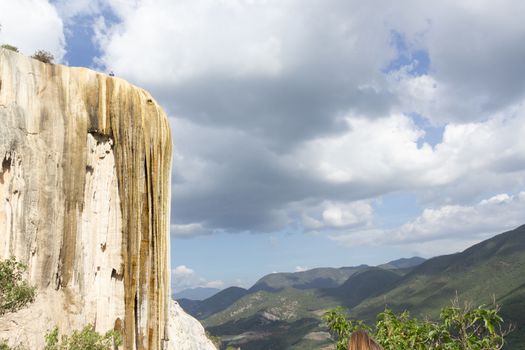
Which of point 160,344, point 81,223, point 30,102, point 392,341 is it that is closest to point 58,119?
point 30,102

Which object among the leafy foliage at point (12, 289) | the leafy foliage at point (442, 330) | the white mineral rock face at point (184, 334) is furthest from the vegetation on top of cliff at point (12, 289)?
the leafy foliage at point (442, 330)

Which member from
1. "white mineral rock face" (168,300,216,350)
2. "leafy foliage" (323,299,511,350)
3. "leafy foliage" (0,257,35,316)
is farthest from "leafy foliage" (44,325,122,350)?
"leafy foliage" (323,299,511,350)

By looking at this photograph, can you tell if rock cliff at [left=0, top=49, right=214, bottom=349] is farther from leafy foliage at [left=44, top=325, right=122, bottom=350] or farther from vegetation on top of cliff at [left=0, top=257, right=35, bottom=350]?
leafy foliage at [left=44, top=325, right=122, bottom=350]

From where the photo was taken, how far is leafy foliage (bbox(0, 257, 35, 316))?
1938cm

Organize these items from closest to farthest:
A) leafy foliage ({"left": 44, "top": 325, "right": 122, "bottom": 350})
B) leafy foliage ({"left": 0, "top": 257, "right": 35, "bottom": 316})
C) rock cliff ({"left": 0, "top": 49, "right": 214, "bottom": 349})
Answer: leafy foliage ({"left": 0, "top": 257, "right": 35, "bottom": 316})
leafy foliage ({"left": 44, "top": 325, "right": 122, "bottom": 350})
rock cliff ({"left": 0, "top": 49, "right": 214, "bottom": 349})

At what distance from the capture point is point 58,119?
1000 inches

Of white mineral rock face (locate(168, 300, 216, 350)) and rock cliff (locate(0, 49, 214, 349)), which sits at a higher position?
rock cliff (locate(0, 49, 214, 349))

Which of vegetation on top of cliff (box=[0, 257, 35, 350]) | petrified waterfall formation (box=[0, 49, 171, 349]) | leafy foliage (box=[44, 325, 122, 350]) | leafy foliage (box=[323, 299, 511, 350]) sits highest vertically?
petrified waterfall formation (box=[0, 49, 171, 349])

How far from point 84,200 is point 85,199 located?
111 millimetres

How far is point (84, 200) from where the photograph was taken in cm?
2653

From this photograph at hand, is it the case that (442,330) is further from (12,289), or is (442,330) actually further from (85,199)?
(85,199)

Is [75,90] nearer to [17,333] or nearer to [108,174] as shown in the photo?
[108,174]

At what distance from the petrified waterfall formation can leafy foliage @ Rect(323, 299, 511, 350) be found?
13512mm

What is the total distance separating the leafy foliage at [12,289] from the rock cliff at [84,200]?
67.8 inches
